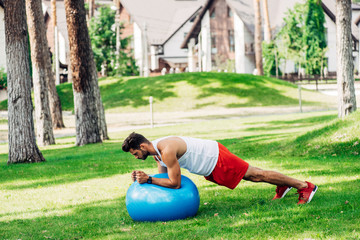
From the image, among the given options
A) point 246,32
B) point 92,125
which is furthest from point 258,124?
point 246,32

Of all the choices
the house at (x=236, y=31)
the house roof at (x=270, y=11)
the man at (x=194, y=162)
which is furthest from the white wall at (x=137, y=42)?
the man at (x=194, y=162)

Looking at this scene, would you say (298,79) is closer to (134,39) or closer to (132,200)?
(134,39)

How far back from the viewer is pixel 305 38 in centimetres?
5950

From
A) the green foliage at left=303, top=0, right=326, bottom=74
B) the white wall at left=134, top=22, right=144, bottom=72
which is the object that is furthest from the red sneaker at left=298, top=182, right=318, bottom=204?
the white wall at left=134, top=22, right=144, bottom=72

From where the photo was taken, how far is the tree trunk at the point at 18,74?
45.5 ft

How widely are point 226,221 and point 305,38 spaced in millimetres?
55148

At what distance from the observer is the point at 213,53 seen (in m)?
68.4

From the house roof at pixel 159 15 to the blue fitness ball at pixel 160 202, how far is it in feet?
212

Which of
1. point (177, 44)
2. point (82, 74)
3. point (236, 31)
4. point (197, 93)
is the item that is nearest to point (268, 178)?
point (82, 74)

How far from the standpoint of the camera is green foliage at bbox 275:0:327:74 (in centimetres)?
5962

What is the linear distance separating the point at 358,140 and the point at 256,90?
28.5 meters

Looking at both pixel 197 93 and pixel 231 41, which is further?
pixel 231 41

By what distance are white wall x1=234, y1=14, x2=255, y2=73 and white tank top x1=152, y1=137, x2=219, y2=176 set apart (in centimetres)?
5860

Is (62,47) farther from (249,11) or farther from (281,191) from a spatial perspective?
(281,191)
